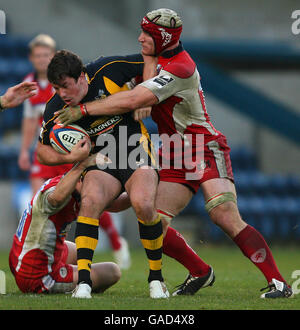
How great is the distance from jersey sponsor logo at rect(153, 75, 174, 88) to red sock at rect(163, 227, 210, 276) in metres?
1.10

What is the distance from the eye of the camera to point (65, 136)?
5211mm

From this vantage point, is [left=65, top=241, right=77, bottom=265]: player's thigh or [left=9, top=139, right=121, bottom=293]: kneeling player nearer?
[left=9, top=139, right=121, bottom=293]: kneeling player

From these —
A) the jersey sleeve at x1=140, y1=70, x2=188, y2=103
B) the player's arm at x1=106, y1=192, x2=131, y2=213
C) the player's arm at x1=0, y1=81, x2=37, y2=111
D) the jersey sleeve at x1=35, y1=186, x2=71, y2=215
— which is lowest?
the jersey sleeve at x1=35, y1=186, x2=71, y2=215

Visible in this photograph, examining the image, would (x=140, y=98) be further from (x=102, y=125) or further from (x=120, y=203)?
(x=120, y=203)

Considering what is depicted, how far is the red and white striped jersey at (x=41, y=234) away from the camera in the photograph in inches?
205

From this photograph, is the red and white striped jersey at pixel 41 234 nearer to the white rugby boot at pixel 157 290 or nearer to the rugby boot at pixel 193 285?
the white rugby boot at pixel 157 290

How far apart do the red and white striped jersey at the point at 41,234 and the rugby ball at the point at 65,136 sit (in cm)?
26

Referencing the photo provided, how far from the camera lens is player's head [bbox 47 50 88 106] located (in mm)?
5004

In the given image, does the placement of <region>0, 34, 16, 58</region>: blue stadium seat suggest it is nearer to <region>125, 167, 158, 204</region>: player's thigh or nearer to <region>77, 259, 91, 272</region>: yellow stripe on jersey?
<region>125, 167, 158, 204</region>: player's thigh

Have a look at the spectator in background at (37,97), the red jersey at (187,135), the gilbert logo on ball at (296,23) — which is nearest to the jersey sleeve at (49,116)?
the red jersey at (187,135)

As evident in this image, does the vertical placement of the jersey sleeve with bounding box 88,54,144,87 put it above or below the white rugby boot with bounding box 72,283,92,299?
above

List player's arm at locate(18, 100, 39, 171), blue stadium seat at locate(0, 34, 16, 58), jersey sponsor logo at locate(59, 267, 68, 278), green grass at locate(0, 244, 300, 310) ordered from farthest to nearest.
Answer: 1. blue stadium seat at locate(0, 34, 16, 58)
2. player's arm at locate(18, 100, 39, 171)
3. jersey sponsor logo at locate(59, 267, 68, 278)
4. green grass at locate(0, 244, 300, 310)

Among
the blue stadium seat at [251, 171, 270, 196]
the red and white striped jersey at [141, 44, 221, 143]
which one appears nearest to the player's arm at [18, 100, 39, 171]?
the red and white striped jersey at [141, 44, 221, 143]
